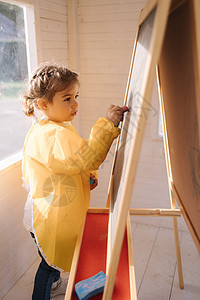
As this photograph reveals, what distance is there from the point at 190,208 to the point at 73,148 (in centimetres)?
44

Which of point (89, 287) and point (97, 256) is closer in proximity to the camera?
point (89, 287)

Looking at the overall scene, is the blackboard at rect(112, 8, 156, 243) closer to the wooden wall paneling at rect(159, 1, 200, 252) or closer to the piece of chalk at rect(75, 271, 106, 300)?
the wooden wall paneling at rect(159, 1, 200, 252)

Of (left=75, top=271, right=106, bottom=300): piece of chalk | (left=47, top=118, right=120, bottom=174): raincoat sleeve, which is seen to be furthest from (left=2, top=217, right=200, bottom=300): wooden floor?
(left=47, top=118, right=120, bottom=174): raincoat sleeve

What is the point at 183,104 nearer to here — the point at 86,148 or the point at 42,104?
the point at 86,148

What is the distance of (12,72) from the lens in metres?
1.54

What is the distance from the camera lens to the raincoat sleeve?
914 millimetres

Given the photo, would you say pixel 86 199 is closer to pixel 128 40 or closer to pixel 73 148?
pixel 73 148

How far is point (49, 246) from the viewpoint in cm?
109

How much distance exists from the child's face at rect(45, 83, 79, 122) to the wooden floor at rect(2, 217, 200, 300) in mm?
1057

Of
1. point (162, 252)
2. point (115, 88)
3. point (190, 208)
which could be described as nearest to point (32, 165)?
point (190, 208)

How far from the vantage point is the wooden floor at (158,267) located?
1.60 metres

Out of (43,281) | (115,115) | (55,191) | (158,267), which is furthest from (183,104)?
(158,267)

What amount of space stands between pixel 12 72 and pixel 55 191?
2.56 feet

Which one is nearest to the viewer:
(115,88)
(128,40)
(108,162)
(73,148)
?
(73,148)
